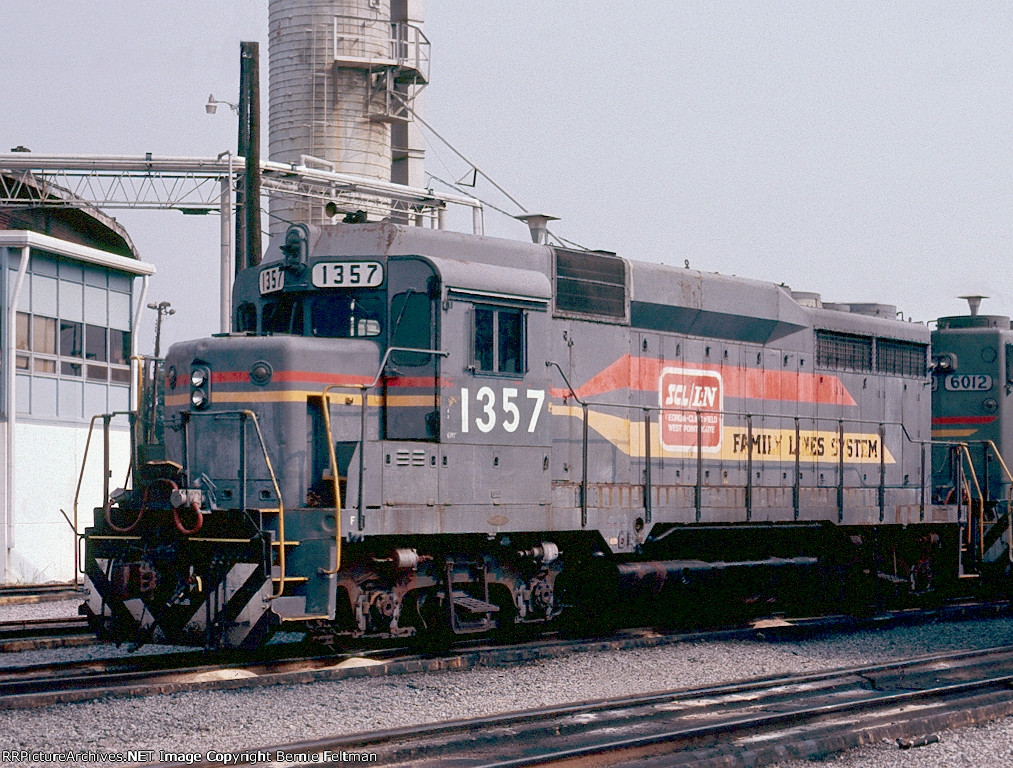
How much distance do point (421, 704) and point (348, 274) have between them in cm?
374

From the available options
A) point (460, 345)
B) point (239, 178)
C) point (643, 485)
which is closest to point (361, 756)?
point (460, 345)

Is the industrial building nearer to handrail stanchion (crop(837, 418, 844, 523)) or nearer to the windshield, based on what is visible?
the windshield

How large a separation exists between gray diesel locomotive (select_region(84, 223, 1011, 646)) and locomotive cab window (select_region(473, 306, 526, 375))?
2 cm

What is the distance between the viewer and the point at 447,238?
11172mm

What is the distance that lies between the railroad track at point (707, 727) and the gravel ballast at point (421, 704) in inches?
8.6

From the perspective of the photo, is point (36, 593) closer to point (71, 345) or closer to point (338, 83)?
point (71, 345)

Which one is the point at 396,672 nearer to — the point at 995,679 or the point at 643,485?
the point at 643,485

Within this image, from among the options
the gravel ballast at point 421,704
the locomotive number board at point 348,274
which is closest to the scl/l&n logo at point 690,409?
the gravel ballast at point 421,704

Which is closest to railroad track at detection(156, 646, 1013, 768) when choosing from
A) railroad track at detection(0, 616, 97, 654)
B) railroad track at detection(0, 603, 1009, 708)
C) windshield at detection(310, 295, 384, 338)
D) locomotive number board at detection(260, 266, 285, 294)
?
railroad track at detection(0, 603, 1009, 708)

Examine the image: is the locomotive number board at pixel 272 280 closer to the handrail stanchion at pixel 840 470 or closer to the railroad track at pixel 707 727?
the railroad track at pixel 707 727

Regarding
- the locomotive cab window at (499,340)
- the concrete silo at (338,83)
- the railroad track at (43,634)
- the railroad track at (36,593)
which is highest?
the concrete silo at (338,83)

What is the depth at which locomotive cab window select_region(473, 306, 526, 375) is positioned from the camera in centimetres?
1087

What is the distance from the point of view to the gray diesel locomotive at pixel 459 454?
990cm

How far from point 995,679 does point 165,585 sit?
657 cm
